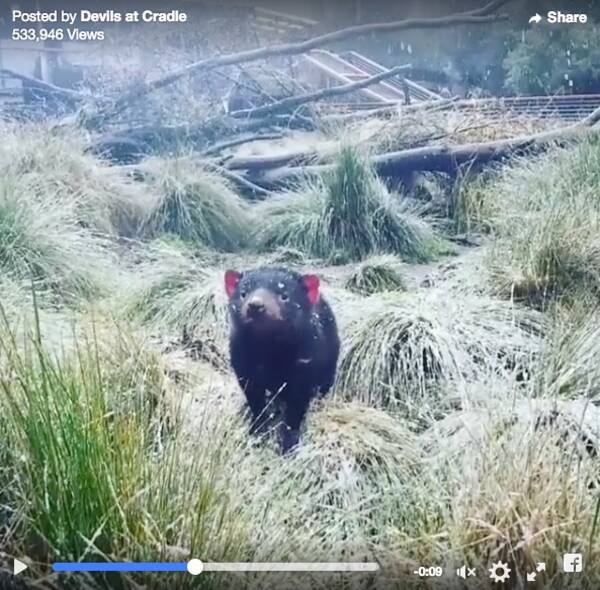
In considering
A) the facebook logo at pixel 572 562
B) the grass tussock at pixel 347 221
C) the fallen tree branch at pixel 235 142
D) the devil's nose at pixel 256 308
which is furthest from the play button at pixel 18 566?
the facebook logo at pixel 572 562

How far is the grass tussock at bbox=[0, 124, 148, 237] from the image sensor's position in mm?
1809

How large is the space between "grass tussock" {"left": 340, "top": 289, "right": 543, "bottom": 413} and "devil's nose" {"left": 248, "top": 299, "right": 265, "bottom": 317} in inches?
6.7

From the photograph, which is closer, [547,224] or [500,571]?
[500,571]

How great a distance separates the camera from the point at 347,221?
1818mm

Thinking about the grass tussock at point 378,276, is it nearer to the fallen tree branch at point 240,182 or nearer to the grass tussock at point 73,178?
the fallen tree branch at point 240,182

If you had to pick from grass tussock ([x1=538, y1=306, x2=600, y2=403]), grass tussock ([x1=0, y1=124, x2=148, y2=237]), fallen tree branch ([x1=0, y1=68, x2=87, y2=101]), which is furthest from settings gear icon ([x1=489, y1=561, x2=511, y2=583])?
fallen tree branch ([x1=0, y1=68, x2=87, y2=101])

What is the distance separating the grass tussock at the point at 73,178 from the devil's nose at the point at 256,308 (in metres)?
0.27

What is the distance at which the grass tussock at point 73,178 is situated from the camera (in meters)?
1.81

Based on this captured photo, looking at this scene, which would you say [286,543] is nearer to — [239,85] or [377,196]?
[377,196]

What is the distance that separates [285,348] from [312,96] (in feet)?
1.58

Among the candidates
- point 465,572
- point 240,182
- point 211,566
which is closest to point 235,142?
point 240,182

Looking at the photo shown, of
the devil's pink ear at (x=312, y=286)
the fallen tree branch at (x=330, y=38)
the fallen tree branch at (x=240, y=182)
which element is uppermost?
the fallen tree branch at (x=330, y=38)

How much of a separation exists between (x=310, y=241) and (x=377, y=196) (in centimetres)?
16

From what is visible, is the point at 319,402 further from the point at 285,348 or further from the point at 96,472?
the point at 96,472
